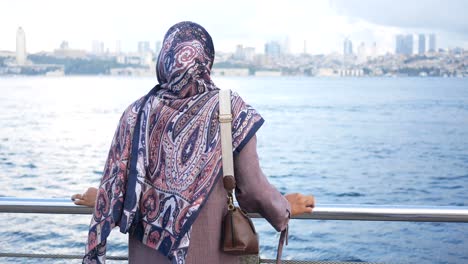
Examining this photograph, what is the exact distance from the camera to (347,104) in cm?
7025

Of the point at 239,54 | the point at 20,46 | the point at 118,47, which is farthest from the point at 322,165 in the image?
the point at 118,47

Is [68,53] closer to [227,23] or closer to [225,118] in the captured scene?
[227,23]

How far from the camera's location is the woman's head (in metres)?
2.01

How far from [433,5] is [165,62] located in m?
117

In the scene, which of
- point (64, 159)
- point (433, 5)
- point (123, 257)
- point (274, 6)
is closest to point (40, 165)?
point (64, 159)

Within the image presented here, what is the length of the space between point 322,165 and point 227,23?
2393 inches

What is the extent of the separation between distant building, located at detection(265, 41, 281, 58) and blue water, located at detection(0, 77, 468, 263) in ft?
54.0

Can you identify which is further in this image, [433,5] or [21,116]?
[433,5]

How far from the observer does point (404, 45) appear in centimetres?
9212

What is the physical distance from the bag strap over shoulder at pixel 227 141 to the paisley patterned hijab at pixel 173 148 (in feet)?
0.06

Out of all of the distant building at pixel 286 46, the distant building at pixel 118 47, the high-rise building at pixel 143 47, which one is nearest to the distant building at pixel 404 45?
the distant building at pixel 286 46

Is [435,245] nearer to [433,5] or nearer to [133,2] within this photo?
[133,2]

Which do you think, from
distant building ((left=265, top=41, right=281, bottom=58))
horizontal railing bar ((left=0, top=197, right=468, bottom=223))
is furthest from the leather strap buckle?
distant building ((left=265, top=41, right=281, bottom=58))

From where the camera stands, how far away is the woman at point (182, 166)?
201 cm
